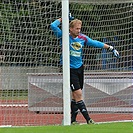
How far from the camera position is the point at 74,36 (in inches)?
370

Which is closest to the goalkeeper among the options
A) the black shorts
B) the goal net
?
the black shorts

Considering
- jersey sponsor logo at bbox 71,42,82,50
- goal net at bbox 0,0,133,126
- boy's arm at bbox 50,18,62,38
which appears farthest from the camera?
goal net at bbox 0,0,133,126

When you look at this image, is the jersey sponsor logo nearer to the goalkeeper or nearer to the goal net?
the goalkeeper

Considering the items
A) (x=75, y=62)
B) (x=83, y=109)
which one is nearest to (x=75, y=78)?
(x=75, y=62)

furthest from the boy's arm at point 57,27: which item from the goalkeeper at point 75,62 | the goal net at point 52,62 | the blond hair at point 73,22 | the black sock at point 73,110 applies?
the black sock at point 73,110

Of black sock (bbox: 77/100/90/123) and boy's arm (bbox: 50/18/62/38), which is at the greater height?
boy's arm (bbox: 50/18/62/38)

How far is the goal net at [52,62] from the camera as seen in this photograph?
32.4ft

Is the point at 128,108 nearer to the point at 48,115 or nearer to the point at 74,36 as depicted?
the point at 48,115

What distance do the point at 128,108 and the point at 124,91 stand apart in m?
0.45

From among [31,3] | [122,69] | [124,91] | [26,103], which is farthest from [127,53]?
[26,103]

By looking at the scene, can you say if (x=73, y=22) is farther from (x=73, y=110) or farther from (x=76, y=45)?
(x=73, y=110)

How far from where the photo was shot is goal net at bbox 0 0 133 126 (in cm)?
988

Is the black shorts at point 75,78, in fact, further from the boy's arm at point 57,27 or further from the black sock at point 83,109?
the boy's arm at point 57,27

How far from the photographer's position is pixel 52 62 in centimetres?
1024
